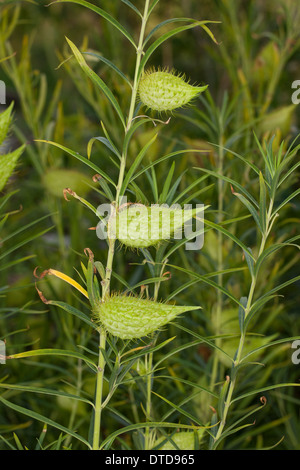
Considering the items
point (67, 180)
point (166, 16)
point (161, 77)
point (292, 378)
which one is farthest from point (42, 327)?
point (166, 16)

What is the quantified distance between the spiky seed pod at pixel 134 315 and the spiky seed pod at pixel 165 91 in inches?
A: 4.0

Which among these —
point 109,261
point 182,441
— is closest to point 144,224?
point 109,261

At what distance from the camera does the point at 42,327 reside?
0.61m

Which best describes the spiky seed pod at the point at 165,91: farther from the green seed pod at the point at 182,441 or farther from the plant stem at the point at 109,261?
the green seed pod at the point at 182,441

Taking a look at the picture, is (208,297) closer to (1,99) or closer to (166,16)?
(1,99)

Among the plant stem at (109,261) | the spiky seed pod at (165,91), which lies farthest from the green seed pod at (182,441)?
the spiky seed pod at (165,91)

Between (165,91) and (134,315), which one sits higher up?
(165,91)

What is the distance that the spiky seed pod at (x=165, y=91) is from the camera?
0.85 feet

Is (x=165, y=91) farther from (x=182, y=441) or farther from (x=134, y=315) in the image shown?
(x=182, y=441)

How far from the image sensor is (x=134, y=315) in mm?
244

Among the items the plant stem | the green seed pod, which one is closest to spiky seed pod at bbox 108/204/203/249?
the plant stem

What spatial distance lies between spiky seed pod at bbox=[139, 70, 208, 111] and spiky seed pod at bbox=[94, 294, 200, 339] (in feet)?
0.34

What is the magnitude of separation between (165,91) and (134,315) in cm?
11
